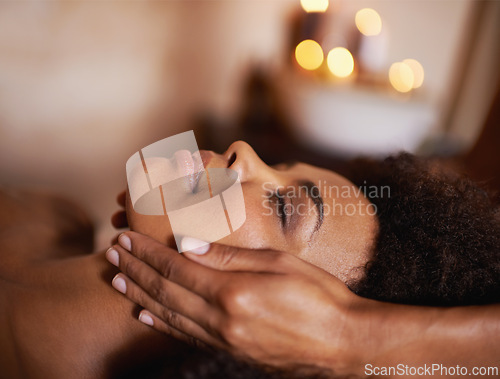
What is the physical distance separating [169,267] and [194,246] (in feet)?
0.17

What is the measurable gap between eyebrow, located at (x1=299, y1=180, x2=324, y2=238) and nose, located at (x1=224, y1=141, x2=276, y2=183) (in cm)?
7

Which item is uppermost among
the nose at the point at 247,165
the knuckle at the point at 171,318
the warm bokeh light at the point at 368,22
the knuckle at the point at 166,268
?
the warm bokeh light at the point at 368,22

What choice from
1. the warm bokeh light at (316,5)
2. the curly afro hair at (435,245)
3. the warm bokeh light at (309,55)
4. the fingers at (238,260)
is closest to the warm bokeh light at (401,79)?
the warm bokeh light at (309,55)

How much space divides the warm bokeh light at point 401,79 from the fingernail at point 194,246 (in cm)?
135

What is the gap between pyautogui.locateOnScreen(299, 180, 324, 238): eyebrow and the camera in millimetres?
762

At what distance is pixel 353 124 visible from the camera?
147 cm

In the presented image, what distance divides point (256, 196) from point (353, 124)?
2.86ft

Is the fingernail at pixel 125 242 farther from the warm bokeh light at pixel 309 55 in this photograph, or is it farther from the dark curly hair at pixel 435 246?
the warm bokeh light at pixel 309 55

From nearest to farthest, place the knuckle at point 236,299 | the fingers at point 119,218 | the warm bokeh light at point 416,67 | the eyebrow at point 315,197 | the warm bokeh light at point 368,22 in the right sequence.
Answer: the knuckle at point 236,299
the eyebrow at point 315,197
the fingers at point 119,218
the warm bokeh light at point 368,22
the warm bokeh light at point 416,67

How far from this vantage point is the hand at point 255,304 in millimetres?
562

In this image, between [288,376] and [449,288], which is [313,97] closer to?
[449,288]

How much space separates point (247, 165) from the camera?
0.78 metres

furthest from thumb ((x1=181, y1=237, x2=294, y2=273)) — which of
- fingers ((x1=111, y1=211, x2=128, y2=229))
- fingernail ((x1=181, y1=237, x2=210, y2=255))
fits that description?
fingers ((x1=111, y1=211, x2=128, y2=229))

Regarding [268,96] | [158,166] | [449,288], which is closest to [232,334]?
[158,166]
